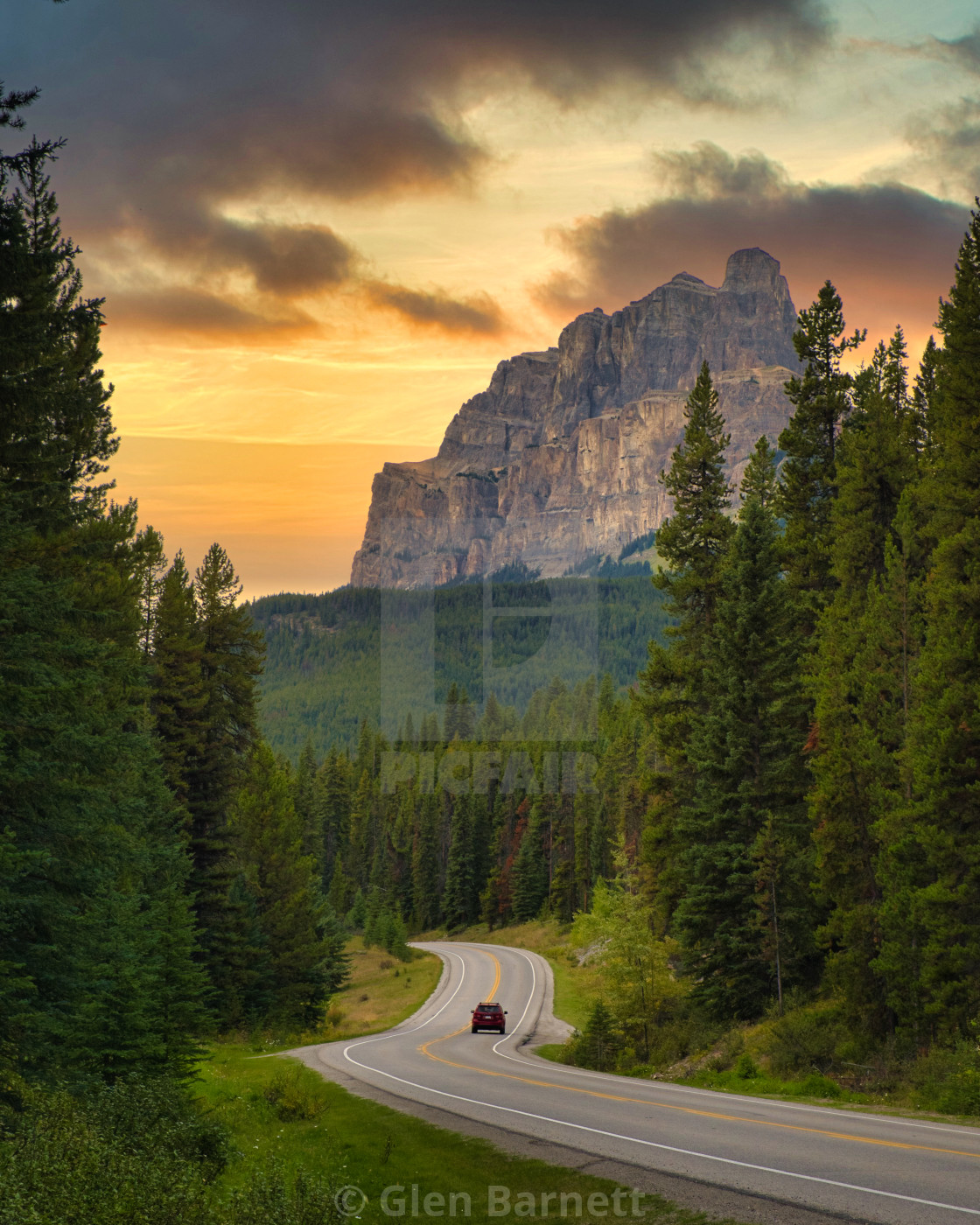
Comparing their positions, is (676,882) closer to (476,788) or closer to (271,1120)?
(271,1120)

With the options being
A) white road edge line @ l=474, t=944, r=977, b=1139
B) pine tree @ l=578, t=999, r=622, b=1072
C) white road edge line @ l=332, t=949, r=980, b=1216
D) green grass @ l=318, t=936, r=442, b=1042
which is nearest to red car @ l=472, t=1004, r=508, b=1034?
green grass @ l=318, t=936, r=442, b=1042

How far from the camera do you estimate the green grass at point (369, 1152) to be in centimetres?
1298

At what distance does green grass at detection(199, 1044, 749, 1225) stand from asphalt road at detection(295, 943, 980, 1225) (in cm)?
A: 119

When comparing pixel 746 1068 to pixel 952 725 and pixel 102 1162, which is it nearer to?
pixel 952 725

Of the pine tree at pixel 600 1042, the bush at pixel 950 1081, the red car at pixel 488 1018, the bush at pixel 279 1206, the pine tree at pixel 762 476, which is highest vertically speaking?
the pine tree at pixel 762 476

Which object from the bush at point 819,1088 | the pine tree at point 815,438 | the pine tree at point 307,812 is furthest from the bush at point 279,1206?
the pine tree at point 307,812

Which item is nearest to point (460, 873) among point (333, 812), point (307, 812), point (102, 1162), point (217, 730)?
point (307, 812)

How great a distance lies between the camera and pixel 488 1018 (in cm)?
4234

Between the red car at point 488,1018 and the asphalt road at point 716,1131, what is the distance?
344 inches

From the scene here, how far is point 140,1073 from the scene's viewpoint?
18.3m

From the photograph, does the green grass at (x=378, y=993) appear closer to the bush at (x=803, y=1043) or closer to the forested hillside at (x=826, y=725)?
the forested hillside at (x=826, y=725)

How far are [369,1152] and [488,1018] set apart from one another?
27248 mm

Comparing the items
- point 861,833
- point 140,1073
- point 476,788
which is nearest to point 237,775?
point 140,1073

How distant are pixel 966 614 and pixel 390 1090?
1866cm
